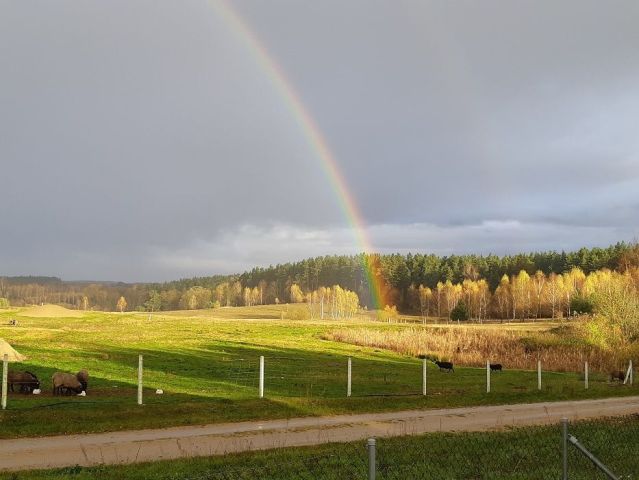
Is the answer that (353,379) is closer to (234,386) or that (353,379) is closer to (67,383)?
(234,386)

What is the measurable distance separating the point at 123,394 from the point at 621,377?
3222 cm

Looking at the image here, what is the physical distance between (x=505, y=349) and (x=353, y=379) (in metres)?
34.7

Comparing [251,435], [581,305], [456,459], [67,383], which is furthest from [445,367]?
[581,305]

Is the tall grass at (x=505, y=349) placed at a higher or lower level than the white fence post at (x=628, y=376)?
lower

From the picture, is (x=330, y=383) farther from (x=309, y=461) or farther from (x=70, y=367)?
(x=309, y=461)

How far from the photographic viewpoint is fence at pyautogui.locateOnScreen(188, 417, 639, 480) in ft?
39.5

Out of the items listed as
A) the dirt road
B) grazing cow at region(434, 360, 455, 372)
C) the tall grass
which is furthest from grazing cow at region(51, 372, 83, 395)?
the tall grass

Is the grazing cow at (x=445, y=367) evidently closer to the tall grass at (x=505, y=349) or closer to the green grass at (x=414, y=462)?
the tall grass at (x=505, y=349)

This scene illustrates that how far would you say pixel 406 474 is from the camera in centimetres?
1220

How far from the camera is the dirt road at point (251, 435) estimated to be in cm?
1490

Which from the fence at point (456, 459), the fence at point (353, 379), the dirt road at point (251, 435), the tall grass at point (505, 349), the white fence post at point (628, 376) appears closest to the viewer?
the fence at point (456, 459)

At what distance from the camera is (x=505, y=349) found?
6694cm

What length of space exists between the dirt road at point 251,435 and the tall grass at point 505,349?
28.5 m

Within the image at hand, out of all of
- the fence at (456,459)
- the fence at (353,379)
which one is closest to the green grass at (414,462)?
the fence at (456,459)
